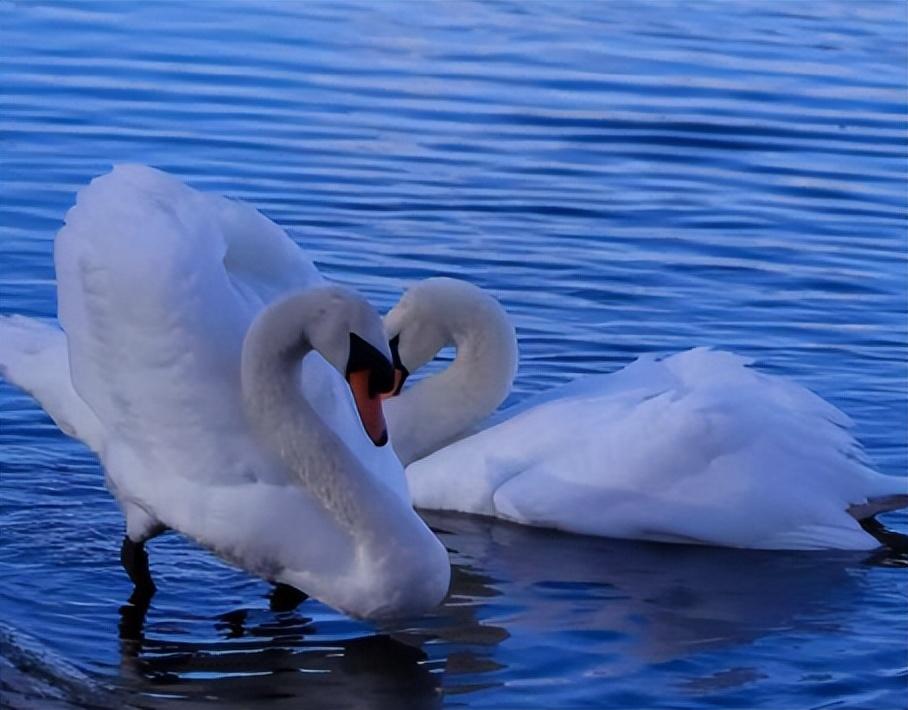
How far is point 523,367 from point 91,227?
2869mm

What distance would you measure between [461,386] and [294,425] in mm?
2002

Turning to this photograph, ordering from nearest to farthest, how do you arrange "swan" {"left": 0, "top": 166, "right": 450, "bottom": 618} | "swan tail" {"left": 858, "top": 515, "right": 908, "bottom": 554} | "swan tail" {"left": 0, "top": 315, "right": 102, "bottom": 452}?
"swan" {"left": 0, "top": 166, "right": 450, "bottom": 618} < "swan tail" {"left": 0, "top": 315, "right": 102, "bottom": 452} < "swan tail" {"left": 858, "top": 515, "right": 908, "bottom": 554}

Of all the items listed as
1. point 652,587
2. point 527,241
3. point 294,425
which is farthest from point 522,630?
point 527,241

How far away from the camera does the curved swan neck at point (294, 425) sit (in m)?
5.84

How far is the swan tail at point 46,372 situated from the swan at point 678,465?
1382mm

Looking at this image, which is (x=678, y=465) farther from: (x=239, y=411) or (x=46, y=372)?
(x=46, y=372)

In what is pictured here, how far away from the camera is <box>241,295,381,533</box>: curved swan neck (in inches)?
230

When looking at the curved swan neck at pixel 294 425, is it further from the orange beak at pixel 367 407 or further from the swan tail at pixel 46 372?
the swan tail at pixel 46 372

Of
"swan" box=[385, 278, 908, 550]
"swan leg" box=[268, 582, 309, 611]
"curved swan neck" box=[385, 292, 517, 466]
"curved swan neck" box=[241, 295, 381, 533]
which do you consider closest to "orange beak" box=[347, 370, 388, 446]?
"curved swan neck" box=[241, 295, 381, 533]

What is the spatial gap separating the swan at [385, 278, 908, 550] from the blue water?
114 millimetres

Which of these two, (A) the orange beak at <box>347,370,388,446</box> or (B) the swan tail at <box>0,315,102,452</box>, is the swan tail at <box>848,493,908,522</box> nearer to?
(A) the orange beak at <box>347,370,388,446</box>

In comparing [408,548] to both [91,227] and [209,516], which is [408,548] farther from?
[91,227]

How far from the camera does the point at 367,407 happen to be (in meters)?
5.73

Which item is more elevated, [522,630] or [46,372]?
[46,372]
